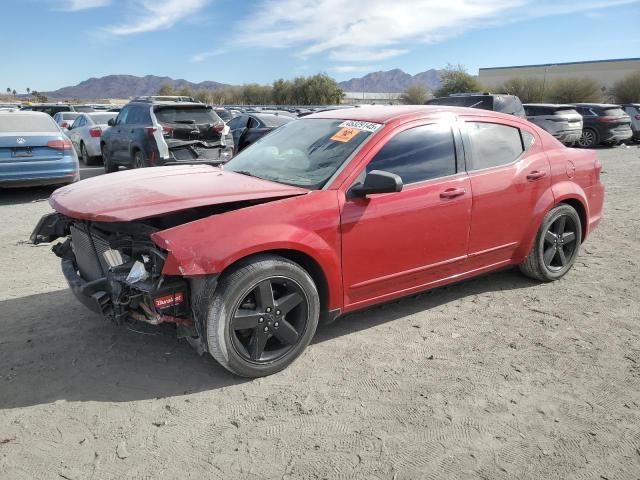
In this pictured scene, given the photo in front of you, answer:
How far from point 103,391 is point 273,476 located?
1.32 meters

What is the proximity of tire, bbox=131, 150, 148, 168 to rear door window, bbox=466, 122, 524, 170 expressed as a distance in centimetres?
789

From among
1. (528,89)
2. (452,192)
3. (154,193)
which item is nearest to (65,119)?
(154,193)

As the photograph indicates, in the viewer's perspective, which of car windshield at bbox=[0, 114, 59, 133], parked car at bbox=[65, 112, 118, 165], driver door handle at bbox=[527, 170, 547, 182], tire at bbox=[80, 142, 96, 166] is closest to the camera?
driver door handle at bbox=[527, 170, 547, 182]

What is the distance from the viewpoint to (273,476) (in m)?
2.47

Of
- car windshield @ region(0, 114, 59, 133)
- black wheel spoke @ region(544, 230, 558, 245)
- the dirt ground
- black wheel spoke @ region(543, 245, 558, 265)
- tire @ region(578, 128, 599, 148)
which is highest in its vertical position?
car windshield @ region(0, 114, 59, 133)

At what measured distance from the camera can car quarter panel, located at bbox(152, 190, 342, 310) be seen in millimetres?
2980

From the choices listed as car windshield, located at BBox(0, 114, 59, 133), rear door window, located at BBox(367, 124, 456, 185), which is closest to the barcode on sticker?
rear door window, located at BBox(367, 124, 456, 185)

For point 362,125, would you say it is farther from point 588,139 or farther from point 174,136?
point 588,139

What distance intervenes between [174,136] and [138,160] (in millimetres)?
1093

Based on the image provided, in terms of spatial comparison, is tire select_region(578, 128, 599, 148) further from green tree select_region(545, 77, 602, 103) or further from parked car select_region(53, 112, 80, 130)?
green tree select_region(545, 77, 602, 103)

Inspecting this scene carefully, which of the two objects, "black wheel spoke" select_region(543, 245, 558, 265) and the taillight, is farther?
the taillight

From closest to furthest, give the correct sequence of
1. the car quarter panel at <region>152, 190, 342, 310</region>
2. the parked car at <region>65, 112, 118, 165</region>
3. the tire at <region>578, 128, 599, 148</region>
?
the car quarter panel at <region>152, 190, 342, 310</region> < the parked car at <region>65, 112, 118, 165</region> < the tire at <region>578, 128, 599, 148</region>

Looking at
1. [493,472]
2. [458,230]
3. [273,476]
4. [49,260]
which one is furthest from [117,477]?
[49,260]

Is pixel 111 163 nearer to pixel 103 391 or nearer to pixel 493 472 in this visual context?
pixel 103 391
